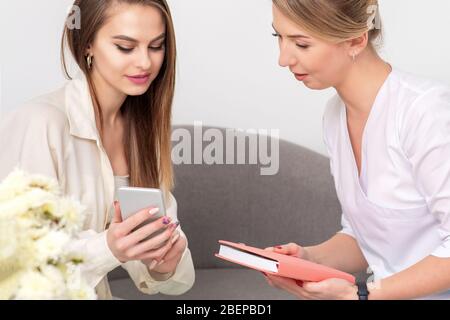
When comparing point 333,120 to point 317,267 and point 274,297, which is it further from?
point 274,297

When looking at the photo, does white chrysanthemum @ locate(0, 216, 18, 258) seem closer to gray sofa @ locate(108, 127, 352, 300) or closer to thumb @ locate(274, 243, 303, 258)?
thumb @ locate(274, 243, 303, 258)

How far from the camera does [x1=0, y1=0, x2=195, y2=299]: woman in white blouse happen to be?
1.81m

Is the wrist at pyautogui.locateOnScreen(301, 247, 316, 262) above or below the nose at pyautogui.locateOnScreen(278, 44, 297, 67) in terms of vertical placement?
below

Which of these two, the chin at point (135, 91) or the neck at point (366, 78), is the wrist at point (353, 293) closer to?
the neck at point (366, 78)

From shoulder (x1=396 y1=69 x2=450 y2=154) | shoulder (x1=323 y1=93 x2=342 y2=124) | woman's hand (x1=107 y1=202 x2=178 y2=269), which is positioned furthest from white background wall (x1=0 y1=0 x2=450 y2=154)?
woman's hand (x1=107 y1=202 x2=178 y2=269)

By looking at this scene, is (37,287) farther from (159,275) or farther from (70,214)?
Answer: (159,275)

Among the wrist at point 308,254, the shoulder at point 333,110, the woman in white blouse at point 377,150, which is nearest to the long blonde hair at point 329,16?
the woman in white blouse at point 377,150

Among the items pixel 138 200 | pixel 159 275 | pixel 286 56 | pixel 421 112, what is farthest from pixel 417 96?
pixel 159 275

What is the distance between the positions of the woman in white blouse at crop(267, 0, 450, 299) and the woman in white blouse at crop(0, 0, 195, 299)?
323 millimetres

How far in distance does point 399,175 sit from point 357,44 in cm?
30
